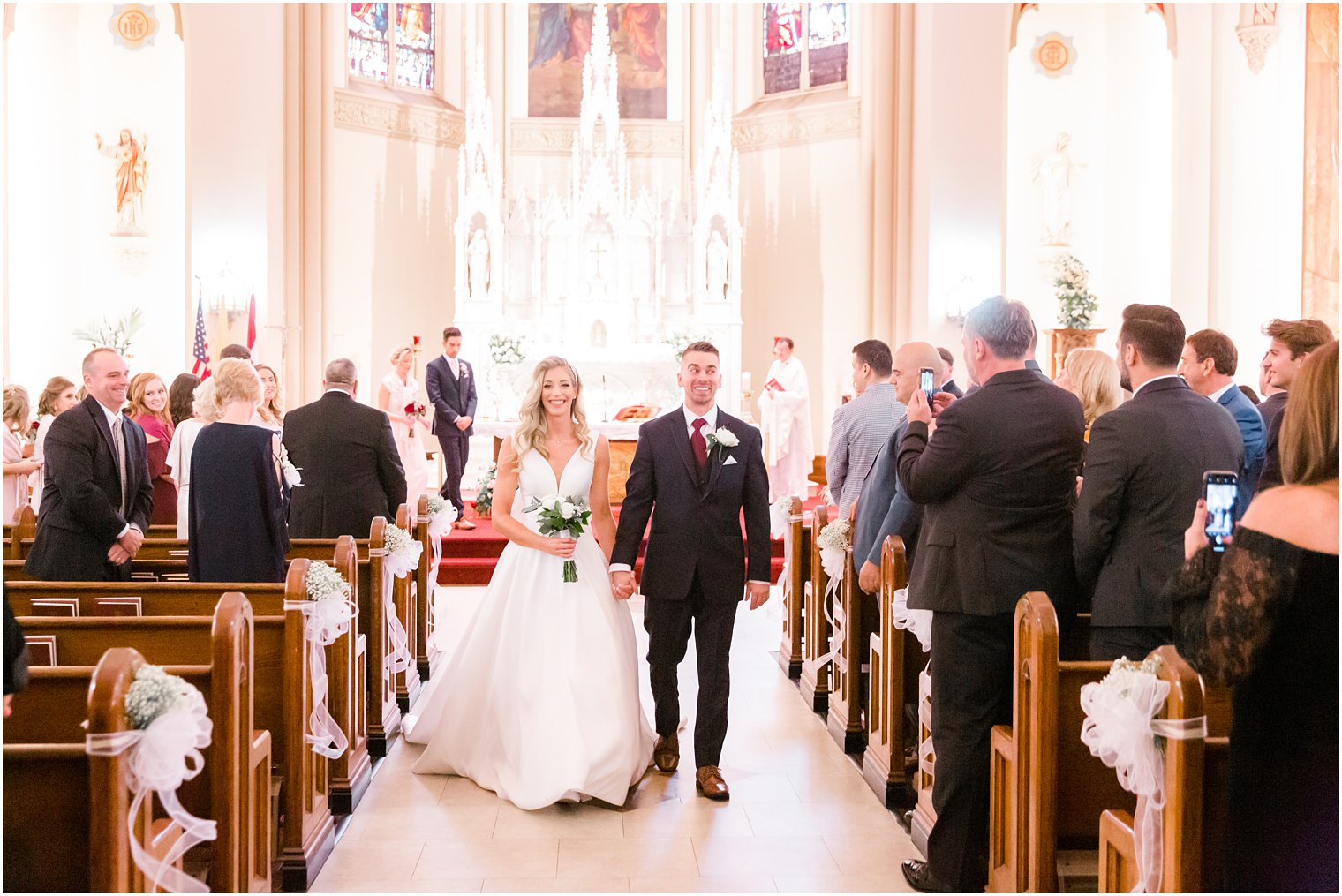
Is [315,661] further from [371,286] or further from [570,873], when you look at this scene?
[371,286]

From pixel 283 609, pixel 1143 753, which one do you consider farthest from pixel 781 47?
pixel 1143 753

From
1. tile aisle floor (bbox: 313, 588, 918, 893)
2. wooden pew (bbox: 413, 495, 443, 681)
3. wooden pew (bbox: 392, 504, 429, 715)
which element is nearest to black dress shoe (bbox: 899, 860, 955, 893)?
tile aisle floor (bbox: 313, 588, 918, 893)

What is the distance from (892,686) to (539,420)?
176cm

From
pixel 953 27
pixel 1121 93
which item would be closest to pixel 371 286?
pixel 953 27

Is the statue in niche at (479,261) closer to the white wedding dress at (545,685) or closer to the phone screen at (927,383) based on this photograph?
the white wedding dress at (545,685)

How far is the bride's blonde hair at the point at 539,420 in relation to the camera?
4855 millimetres

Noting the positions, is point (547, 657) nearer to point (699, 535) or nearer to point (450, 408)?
point (699, 535)

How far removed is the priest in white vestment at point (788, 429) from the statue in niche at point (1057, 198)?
422 cm

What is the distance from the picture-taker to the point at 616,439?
12.5 metres

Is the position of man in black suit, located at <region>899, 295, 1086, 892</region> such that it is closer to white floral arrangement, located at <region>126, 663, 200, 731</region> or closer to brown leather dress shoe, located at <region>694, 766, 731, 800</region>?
brown leather dress shoe, located at <region>694, 766, 731, 800</region>

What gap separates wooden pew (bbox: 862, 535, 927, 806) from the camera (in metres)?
4.66

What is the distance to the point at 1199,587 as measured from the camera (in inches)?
95.3

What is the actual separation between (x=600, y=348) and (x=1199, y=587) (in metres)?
13.2

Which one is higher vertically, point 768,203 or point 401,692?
point 768,203
